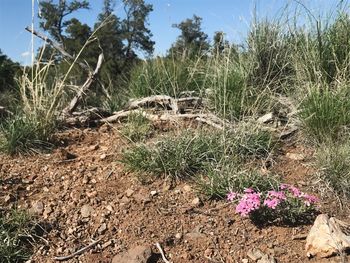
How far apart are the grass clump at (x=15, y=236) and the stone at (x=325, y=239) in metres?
1.70

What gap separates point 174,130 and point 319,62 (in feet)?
5.35

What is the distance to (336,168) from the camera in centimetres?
352

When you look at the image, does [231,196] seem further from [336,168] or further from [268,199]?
[336,168]

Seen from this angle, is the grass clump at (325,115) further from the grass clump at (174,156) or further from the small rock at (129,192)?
the small rock at (129,192)

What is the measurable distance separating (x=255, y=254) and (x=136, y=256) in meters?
0.70

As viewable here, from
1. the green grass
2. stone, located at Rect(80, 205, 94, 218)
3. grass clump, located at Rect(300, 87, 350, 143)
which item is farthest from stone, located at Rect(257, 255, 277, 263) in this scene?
the green grass

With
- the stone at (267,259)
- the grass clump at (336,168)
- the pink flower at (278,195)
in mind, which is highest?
the grass clump at (336,168)

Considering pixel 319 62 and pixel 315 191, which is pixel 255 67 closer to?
pixel 319 62

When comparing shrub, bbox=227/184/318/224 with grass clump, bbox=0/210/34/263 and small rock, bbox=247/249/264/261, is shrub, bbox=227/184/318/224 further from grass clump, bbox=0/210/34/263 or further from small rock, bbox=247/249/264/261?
grass clump, bbox=0/210/34/263

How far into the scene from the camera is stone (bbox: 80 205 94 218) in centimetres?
342

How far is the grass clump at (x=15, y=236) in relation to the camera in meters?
3.06

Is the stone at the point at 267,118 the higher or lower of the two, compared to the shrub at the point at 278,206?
higher

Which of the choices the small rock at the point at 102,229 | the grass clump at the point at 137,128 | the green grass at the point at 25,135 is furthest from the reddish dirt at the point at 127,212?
the grass clump at the point at 137,128

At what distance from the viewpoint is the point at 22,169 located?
3992 millimetres
